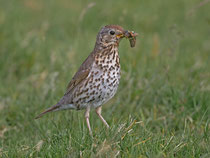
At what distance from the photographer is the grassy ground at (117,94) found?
4277 millimetres

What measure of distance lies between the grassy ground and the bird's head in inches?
34.2

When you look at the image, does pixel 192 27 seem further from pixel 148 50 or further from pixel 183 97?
pixel 183 97

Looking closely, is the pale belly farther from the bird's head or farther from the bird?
the bird's head

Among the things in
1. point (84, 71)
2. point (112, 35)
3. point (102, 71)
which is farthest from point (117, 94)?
point (112, 35)

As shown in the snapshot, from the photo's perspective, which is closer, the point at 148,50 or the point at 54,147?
the point at 54,147

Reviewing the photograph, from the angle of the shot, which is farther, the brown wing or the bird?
the brown wing

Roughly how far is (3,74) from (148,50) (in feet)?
8.60

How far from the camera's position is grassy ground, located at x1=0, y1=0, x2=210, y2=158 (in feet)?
14.0

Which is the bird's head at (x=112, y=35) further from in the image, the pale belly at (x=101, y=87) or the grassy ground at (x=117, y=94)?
the grassy ground at (x=117, y=94)

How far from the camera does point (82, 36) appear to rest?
9086 mm

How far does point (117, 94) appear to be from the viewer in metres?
6.41

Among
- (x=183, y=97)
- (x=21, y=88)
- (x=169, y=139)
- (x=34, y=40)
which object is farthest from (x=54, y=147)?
(x=34, y=40)

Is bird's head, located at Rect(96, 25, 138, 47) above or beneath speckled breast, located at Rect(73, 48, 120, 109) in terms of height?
above

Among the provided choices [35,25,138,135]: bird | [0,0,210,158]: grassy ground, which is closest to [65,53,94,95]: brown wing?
[35,25,138,135]: bird
